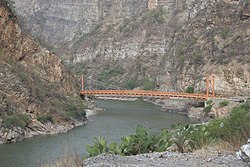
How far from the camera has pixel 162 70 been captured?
291ft

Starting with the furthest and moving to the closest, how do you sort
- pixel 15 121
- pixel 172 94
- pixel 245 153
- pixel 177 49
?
1. pixel 177 49
2. pixel 172 94
3. pixel 15 121
4. pixel 245 153

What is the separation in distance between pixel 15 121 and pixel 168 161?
28239 mm

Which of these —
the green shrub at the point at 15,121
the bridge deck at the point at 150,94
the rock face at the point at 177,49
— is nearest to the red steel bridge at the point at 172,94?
the bridge deck at the point at 150,94

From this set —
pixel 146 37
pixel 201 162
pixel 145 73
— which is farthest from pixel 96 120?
pixel 146 37

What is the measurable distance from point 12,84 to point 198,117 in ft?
72.7

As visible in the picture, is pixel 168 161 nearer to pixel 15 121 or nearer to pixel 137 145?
pixel 137 145

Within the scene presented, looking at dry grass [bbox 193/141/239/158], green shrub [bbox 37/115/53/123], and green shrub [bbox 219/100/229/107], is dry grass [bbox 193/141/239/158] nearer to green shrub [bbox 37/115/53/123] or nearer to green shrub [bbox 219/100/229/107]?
green shrub [bbox 37/115/53/123]

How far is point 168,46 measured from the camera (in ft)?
320

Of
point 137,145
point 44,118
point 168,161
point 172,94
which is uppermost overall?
point 168,161

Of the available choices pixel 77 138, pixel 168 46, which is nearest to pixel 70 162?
pixel 77 138

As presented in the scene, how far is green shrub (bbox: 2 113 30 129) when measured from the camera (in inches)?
1372

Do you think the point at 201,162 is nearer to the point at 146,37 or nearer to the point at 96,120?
the point at 96,120

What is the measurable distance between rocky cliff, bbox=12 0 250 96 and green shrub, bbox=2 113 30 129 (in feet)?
100

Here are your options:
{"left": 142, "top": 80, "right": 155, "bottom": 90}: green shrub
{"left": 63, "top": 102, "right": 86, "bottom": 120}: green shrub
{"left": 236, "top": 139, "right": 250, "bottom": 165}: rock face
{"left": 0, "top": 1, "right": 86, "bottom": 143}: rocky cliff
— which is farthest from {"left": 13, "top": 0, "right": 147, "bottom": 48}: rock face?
{"left": 236, "top": 139, "right": 250, "bottom": 165}: rock face
